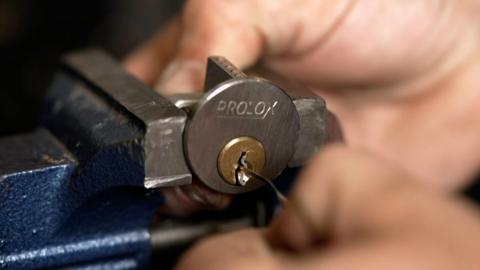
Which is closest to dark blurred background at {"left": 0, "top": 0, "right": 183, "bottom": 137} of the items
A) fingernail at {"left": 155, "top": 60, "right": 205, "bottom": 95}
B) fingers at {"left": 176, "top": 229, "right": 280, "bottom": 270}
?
fingernail at {"left": 155, "top": 60, "right": 205, "bottom": 95}

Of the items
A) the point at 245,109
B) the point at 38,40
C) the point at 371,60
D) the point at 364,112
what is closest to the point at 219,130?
the point at 245,109

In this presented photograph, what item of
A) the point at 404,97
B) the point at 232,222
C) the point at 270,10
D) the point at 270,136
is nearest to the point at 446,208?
the point at 270,136

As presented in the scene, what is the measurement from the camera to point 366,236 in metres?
0.42

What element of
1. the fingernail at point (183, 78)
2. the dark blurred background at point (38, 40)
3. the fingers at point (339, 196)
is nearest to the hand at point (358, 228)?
the fingers at point (339, 196)

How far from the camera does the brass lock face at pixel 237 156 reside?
0.55 meters

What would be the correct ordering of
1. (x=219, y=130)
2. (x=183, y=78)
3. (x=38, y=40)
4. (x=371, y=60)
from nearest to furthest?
(x=219, y=130)
(x=183, y=78)
(x=371, y=60)
(x=38, y=40)

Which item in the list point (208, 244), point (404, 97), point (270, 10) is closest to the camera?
point (208, 244)

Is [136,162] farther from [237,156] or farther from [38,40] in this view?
[38,40]

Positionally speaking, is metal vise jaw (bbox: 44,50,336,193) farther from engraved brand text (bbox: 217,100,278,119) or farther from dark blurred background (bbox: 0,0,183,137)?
dark blurred background (bbox: 0,0,183,137)

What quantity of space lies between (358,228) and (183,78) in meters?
0.37

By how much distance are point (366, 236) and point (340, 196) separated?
1.6 inches

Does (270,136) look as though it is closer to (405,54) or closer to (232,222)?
(232,222)

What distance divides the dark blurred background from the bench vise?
1.02m

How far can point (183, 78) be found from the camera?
0.77m
